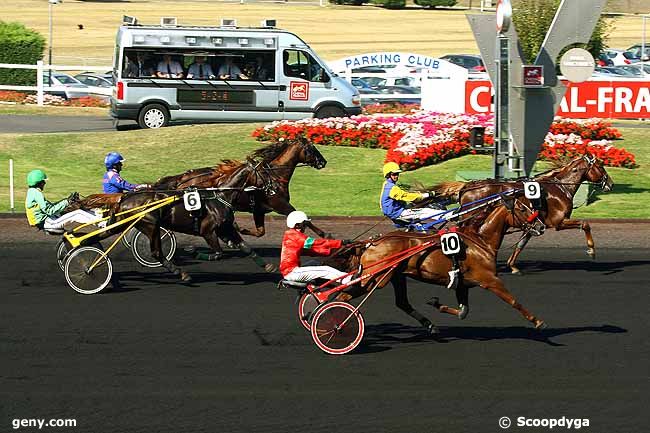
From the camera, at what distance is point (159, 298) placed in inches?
523

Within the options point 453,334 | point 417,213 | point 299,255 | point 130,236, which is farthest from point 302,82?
point 299,255

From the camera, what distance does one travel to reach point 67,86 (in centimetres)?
3928

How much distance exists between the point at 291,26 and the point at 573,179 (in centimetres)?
5407

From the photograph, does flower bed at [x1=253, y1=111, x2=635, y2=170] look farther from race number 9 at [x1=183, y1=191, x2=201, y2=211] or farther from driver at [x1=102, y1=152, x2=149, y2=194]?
race number 9 at [x1=183, y1=191, x2=201, y2=211]

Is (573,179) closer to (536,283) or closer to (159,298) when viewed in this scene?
(536,283)

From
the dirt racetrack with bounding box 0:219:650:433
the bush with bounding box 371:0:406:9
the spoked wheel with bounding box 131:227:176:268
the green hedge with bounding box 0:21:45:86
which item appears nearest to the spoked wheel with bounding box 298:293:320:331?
the dirt racetrack with bounding box 0:219:650:433

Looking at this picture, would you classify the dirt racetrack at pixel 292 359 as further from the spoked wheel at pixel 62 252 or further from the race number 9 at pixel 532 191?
the race number 9 at pixel 532 191

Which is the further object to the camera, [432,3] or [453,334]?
[432,3]

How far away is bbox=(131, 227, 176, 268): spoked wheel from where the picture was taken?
15.3 metres

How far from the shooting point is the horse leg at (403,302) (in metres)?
10.9

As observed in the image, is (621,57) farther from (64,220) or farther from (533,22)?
(64,220)

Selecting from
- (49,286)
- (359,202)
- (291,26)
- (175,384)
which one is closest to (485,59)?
(359,202)

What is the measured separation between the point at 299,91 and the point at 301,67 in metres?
0.66

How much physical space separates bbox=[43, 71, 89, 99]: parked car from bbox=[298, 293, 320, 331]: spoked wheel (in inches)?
1160
